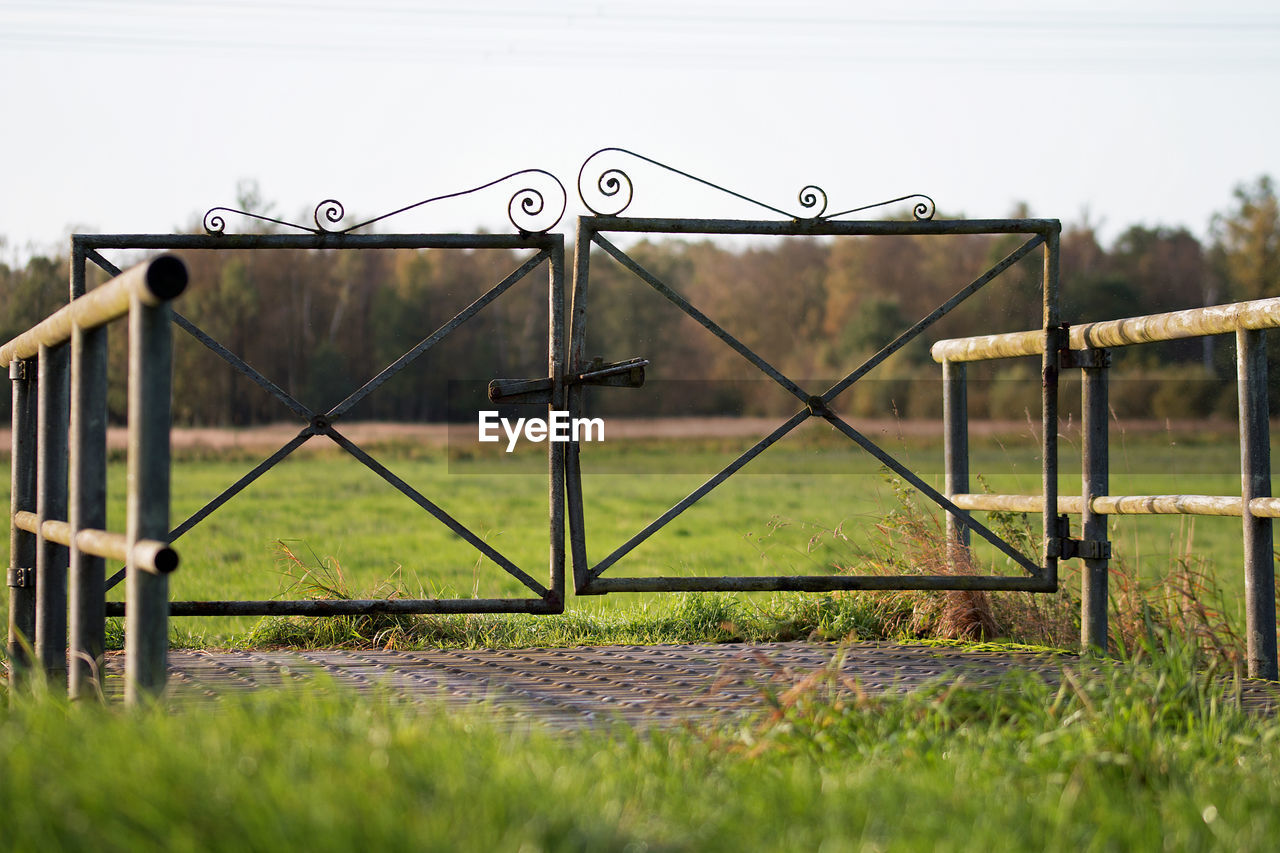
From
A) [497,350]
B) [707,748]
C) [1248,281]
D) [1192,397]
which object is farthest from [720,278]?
[707,748]

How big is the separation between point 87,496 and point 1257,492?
3.73 meters

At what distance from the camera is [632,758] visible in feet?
8.99

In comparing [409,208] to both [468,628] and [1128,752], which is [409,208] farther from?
[1128,752]

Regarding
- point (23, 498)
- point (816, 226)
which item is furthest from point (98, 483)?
point (816, 226)

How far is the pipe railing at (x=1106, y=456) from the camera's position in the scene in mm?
4430

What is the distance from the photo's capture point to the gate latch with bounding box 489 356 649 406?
15.7ft

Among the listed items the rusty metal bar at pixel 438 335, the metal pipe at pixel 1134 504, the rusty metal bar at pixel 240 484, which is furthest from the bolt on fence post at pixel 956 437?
the rusty metal bar at pixel 240 484

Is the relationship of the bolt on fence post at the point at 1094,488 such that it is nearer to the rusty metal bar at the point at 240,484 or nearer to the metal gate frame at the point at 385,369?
the metal gate frame at the point at 385,369

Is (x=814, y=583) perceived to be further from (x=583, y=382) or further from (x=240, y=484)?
(x=240, y=484)

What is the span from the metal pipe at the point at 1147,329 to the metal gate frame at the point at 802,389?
0.13 m

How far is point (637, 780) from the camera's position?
253 cm

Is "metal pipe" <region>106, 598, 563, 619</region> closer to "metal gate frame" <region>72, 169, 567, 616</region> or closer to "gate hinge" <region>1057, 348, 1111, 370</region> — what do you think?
"metal gate frame" <region>72, 169, 567, 616</region>

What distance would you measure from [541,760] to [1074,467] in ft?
26.9

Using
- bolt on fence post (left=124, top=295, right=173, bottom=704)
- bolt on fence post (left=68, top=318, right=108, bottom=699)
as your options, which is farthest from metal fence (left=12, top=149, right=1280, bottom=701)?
bolt on fence post (left=124, top=295, right=173, bottom=704)
